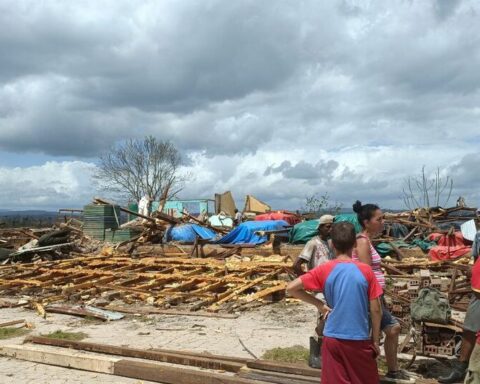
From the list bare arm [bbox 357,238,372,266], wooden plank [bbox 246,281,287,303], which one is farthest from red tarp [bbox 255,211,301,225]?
bare arm [bbox 357,238,372,266]

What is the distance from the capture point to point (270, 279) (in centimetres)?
1195

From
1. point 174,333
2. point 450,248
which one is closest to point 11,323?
point 174,333

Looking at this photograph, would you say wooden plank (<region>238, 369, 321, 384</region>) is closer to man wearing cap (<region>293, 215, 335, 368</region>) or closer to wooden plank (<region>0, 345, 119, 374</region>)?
man wearing cap (<region>293, 215, 335, 368</region>)

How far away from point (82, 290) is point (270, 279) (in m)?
4.17

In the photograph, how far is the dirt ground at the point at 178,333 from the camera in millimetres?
5703

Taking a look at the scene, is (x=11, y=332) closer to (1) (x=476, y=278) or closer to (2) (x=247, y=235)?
(1) (x=476, y=278)

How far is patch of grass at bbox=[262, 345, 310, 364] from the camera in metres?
6.03

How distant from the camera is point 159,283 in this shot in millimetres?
11695

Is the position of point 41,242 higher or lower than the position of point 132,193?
lower

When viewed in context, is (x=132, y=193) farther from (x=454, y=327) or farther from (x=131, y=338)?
(x=454, y=327)

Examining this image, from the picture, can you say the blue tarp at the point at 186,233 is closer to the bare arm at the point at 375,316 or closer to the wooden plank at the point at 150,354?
the wooden plank at the point at 150,354

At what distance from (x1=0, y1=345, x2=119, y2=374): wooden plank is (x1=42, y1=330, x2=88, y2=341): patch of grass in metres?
0.75

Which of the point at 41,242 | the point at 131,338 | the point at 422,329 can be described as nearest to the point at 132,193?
the point at 41,242

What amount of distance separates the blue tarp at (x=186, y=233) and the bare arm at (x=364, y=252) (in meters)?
15.4
